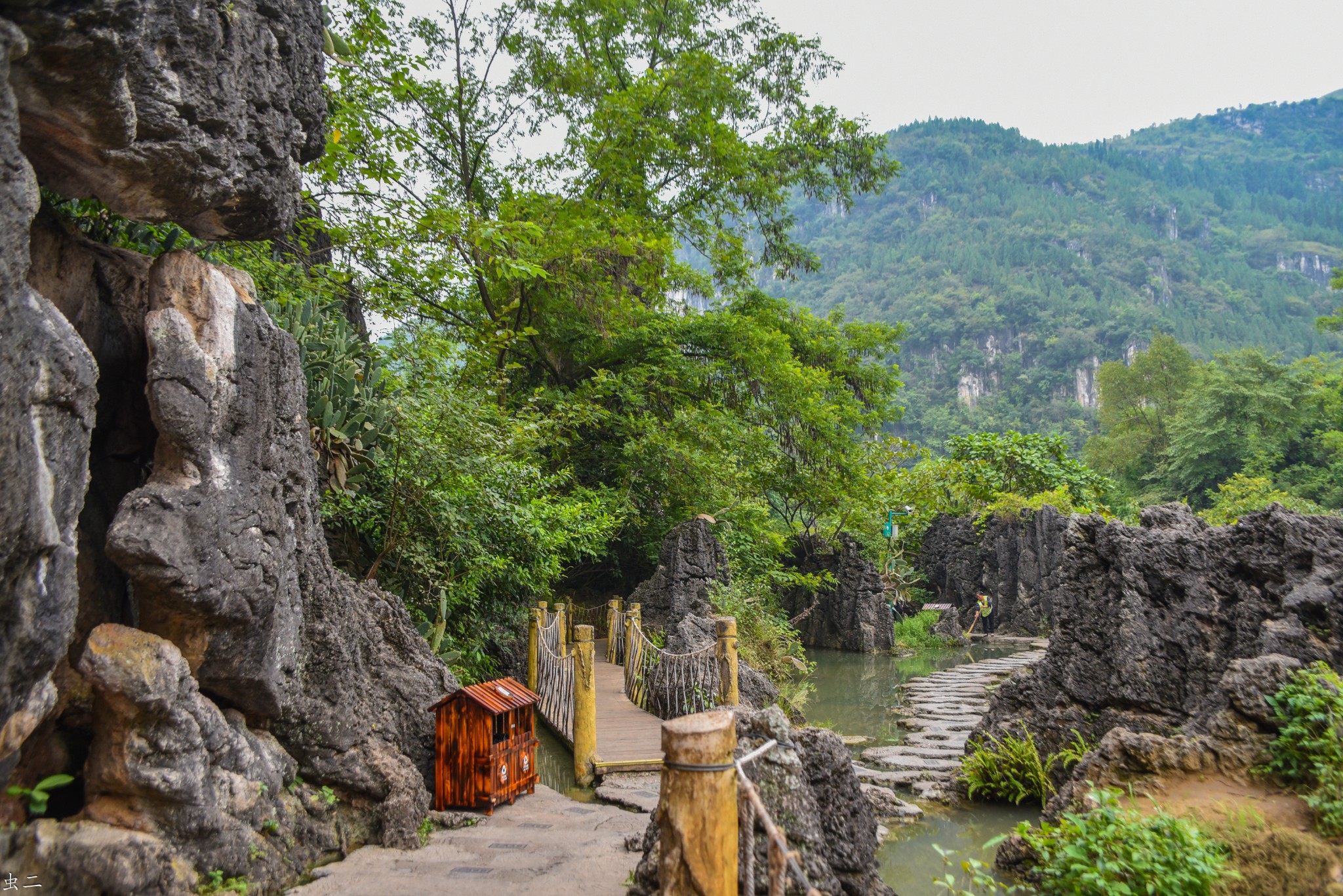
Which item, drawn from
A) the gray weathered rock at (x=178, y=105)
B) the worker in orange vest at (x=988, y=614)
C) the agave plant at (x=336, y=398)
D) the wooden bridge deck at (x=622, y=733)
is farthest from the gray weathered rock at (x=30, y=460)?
the worker in orange vest at (x=988, y=614)

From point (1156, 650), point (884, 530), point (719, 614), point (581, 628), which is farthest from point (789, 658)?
point (884, 530)

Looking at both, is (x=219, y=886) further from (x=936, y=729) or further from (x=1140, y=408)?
(x=1140, y=408)

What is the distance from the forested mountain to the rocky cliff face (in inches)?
2405

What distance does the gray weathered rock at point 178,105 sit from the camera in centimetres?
296

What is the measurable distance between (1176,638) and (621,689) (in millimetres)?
6203

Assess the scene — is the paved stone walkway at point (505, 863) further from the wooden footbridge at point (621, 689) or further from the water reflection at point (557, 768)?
the wooden footbridge at point (621, 689)

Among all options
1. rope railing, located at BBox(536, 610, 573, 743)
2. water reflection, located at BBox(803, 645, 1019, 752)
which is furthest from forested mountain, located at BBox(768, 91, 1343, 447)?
rope railing, located at BBox(536, 610, 573, 743)

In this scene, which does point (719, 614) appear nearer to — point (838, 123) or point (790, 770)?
point (790, 770)

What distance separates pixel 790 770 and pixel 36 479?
3.14m

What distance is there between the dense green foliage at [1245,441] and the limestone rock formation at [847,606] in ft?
45.6

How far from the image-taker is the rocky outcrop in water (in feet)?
14.2

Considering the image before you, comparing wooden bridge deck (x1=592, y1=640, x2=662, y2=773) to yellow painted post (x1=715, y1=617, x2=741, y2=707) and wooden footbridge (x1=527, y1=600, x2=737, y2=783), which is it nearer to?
wooden footbridge (x1=527, y1=600, x2=737, y2=783)

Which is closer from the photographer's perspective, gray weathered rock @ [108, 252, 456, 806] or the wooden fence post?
gray weathered rock @ [108, 252, 456, 806]

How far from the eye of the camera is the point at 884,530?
23.8 meters
